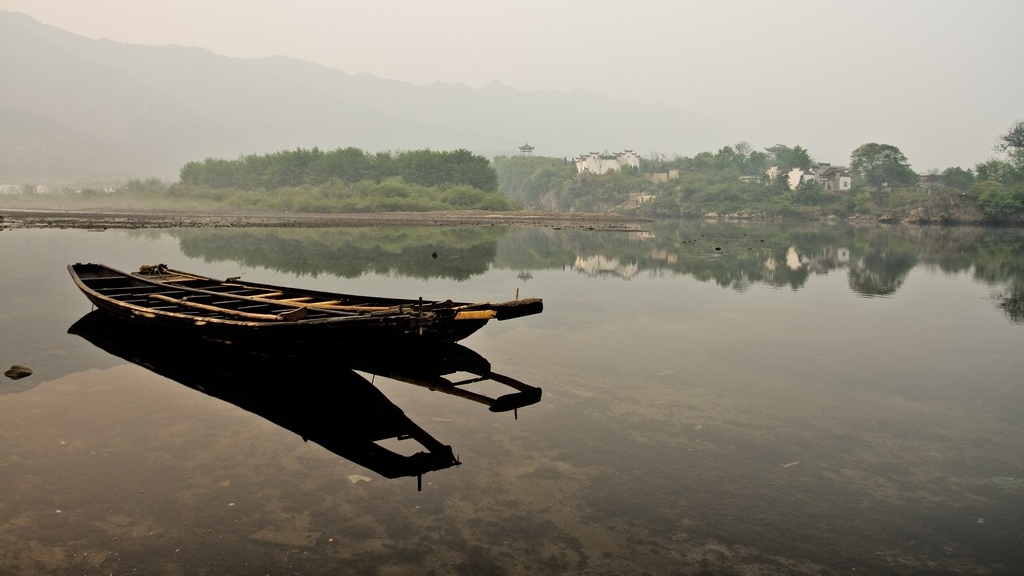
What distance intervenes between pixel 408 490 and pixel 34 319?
43.0ft

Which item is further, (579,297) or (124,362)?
(579,297)

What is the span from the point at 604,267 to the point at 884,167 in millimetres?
100574

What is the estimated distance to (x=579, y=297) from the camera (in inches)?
789

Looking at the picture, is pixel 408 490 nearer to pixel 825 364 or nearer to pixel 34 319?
pixel 825 364

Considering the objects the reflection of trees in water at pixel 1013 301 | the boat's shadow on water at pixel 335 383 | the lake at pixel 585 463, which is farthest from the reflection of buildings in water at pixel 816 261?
the boat's shadow on water at pixel 335 383

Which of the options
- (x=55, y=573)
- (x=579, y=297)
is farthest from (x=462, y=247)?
(x=55, y=573)

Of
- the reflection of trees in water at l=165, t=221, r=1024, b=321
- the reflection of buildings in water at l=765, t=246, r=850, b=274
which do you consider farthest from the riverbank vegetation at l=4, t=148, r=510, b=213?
the reflection of buildings in water at l=765, t=246, r=850, b=274

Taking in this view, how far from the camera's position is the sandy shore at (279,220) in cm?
5306

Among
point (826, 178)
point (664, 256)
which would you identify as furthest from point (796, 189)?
point (664, 256)

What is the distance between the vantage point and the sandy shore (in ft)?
174

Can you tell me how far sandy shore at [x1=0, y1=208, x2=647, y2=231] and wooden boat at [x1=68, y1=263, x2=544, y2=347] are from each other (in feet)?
139

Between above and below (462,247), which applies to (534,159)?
above

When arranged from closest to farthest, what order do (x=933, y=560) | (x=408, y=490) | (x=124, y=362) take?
(x=933, y=560) → (x=408, y=490) → (x=124, y=362)

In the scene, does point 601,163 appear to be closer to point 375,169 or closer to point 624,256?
point 375,169
